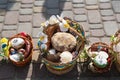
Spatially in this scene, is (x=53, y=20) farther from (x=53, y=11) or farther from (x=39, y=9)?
(x=39, y=9)

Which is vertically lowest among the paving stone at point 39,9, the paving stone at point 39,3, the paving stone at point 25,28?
the paving stone at point 25,28

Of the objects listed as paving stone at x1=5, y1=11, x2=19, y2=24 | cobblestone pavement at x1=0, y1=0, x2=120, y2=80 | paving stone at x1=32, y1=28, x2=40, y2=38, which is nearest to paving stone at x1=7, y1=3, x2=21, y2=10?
cobblestone pavement at x1=0, y1=0, x2=120, y2=80

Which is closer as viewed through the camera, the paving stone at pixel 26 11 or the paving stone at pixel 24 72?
the paving stone at pixel 24 72

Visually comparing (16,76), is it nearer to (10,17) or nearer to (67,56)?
(67,56)

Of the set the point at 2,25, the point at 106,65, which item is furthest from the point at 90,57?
the point at 2,25

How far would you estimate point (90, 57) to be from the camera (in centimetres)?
367

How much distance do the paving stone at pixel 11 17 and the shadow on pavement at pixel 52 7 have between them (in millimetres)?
552

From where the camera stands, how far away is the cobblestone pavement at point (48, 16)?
3781 millimetres

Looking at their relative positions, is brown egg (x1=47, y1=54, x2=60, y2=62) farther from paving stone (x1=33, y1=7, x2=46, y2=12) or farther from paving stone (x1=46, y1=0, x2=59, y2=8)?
paving stone (x1=46, y1=0, x2=59, y2=8)

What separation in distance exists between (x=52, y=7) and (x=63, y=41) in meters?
1.39

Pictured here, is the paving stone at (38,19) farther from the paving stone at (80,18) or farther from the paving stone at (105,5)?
the paving stone at (105,5)

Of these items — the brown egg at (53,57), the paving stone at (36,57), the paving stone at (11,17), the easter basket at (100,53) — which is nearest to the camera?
the brown egg at (53,57)

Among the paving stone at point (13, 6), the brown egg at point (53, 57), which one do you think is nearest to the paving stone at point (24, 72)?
the brown egg at point (53, 57)

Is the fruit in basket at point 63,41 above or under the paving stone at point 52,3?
under
